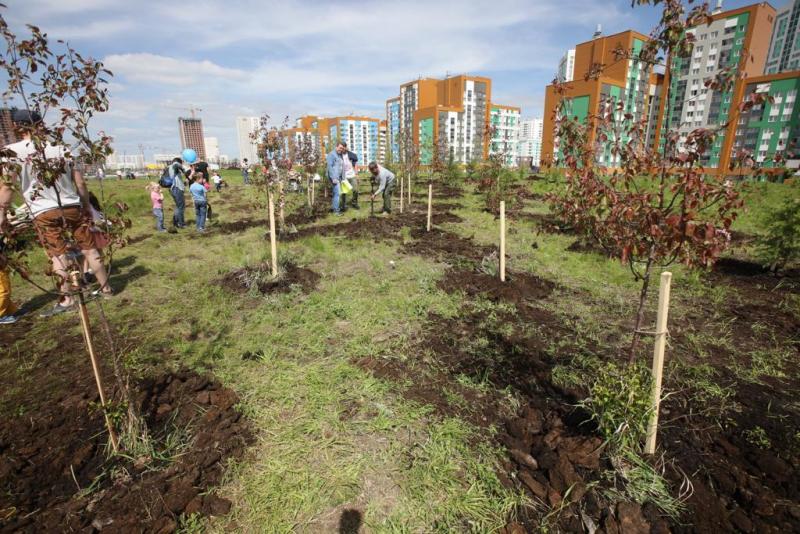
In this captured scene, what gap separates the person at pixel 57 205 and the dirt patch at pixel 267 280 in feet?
4.98

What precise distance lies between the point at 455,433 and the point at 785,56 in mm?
133915

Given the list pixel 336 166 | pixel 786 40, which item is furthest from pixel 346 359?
pixel 786 40

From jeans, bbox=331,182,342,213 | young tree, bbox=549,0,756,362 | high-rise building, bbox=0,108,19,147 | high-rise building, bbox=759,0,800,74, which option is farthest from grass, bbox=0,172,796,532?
high-rise building, bbox=759,0,800,74

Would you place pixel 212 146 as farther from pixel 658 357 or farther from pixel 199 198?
pixel 658 357

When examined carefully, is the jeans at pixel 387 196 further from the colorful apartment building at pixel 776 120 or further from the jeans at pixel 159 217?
the colorful apartment building at pixel 776 120

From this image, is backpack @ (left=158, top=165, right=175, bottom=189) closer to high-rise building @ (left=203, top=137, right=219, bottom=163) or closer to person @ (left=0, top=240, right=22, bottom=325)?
person @ (left=0, top=240, right=22, bottom=325)

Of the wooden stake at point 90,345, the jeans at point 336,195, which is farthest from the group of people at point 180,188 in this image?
the wooden stake at point 90,345

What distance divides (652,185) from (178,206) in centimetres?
1025

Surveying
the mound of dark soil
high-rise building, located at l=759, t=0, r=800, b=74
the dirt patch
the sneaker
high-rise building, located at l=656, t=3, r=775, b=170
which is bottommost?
the mound of dark soil

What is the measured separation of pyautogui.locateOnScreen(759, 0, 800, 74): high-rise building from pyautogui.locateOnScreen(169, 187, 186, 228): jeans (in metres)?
118

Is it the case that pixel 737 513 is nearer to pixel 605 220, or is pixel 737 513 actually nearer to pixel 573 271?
pixel 605 220

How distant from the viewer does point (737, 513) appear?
6.33ft

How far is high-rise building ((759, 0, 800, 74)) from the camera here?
81.4 m

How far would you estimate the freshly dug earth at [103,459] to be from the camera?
196 centimetres
